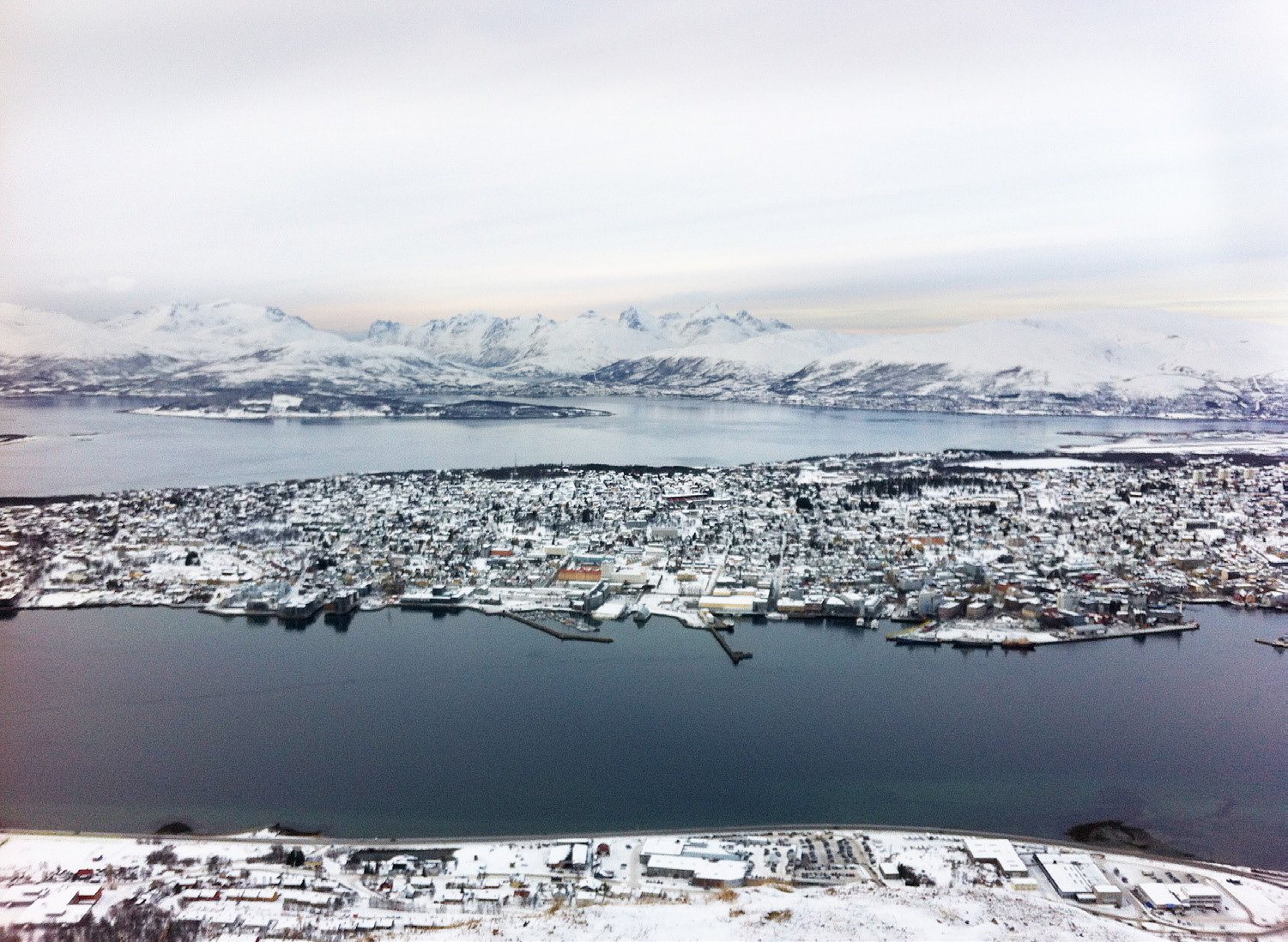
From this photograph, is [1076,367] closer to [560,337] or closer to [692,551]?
[692,551]

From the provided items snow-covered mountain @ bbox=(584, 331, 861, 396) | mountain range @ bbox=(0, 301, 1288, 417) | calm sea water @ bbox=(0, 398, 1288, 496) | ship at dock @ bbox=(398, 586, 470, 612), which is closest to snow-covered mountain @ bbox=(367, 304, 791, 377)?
mountain range @ bbox=(0, 301, 1288, 417)

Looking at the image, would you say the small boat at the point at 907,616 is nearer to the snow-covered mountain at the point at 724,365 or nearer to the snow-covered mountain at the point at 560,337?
the snow-covered mountain at the point at 724,365

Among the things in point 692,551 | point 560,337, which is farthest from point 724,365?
point 692,551

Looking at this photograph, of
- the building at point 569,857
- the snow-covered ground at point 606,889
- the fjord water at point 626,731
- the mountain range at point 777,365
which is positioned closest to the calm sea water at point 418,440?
the mountain range at point 777,365

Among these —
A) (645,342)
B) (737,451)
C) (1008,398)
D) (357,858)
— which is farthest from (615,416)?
(645,342)

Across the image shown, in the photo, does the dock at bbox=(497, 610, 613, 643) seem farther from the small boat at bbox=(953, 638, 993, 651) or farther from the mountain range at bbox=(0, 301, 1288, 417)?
the mountain range at bbox=(0, 301, 1288, 417)

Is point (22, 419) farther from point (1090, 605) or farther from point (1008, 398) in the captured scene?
point (1008, 398)
